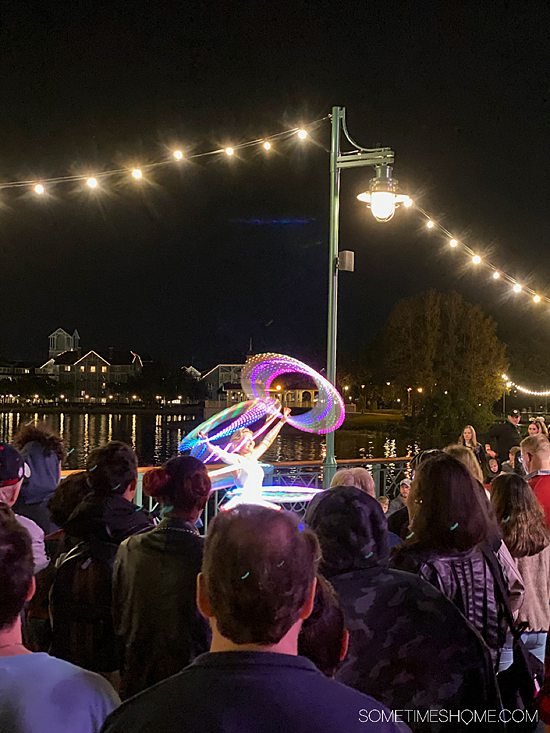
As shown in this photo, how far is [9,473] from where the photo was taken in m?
3.86

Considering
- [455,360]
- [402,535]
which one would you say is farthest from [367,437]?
[402,535]

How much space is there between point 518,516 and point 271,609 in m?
2.82

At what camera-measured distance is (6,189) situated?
9570mm

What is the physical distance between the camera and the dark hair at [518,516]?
3.91 metres

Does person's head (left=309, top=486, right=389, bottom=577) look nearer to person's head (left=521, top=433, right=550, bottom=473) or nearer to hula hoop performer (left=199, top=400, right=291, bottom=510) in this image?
person's head (left=521, top=433, right=550, bottom=473)

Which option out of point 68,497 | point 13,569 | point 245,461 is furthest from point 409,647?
point 245,461

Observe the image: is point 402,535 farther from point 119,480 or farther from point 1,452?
point 1,452

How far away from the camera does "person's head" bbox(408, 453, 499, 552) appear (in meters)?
2.87

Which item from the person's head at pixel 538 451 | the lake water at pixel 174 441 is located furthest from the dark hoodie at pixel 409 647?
the lake water at pixel 174 441

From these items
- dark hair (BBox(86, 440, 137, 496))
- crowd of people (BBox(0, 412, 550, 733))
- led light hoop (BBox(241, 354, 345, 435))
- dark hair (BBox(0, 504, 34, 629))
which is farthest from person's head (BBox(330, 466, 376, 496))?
led light hoop (BBox(241, 354, 345, 435))

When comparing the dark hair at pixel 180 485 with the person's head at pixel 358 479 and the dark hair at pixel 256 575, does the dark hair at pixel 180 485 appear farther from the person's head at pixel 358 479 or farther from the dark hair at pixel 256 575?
the dark hair at pixel 256 575

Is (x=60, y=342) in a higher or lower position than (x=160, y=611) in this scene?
higher

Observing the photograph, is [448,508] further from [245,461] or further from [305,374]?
[305,374]

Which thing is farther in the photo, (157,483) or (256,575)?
(157,483)
